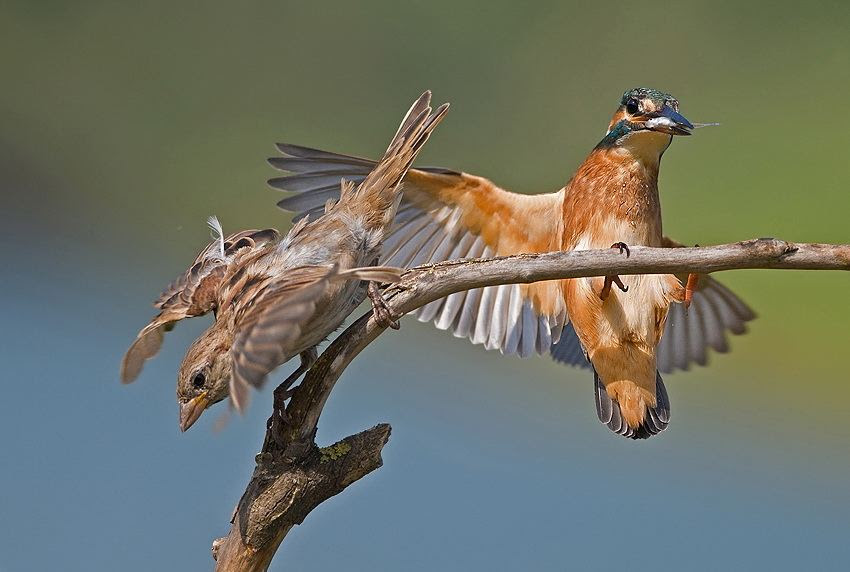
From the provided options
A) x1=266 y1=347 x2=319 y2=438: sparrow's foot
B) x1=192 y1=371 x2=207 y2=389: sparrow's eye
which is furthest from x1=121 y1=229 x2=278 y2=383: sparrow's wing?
x1=266 y1=347 x2=319 y2=438: sparrow's foot

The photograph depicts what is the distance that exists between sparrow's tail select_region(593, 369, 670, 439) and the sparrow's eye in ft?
3.78

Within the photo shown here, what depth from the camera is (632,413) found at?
3.23 m

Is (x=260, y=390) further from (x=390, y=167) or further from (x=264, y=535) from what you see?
(x=390, y=167)

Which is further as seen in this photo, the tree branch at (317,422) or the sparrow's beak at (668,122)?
the sparrow's beak at (668,122)

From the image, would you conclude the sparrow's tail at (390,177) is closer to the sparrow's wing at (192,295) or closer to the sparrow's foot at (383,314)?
the sparrow's wing at (192,295)

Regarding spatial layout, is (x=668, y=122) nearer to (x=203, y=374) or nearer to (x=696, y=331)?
(x=696, y=331)

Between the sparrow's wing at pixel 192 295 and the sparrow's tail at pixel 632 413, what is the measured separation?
3.30 ft

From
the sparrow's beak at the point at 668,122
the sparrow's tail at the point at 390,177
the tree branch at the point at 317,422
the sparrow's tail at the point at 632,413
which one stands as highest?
the sparrow's beak at the point at 668,122

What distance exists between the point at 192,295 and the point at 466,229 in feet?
3.70

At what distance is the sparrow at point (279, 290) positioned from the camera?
7.50ft

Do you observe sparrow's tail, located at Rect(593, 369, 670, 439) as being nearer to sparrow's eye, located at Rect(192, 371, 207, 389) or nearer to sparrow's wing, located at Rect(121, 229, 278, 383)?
sparrow's wing, located at Rect(121, 229, 278, 383)

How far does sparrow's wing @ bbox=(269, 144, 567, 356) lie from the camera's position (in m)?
3.56

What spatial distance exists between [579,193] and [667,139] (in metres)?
0.28

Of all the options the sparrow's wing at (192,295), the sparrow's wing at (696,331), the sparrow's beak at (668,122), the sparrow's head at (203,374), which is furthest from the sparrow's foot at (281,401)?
the sparrow's wing at (696,331)
